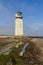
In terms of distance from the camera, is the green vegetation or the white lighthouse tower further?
the white lighthouse tower

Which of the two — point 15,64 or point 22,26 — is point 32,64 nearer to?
point 15,64

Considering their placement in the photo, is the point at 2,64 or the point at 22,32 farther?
the point at 22,32

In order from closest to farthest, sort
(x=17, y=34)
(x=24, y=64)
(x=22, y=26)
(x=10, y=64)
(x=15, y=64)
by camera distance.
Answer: (x=10, y=64)
(x=15, y=64)
(x=24, y=64)
(x=17, y=34)
(x=22, y=26)

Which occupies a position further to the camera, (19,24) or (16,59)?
(19,24)

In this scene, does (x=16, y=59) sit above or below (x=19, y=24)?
above

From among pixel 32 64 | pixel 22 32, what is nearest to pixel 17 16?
pixel 22 32

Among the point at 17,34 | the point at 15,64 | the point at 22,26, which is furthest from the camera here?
the point at 22,26

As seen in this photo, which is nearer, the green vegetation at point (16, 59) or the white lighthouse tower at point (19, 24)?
the green vegetation at point (16, 59)

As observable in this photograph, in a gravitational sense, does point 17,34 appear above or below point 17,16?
below

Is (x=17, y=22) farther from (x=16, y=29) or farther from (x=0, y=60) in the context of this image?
(x=0, y=60)
